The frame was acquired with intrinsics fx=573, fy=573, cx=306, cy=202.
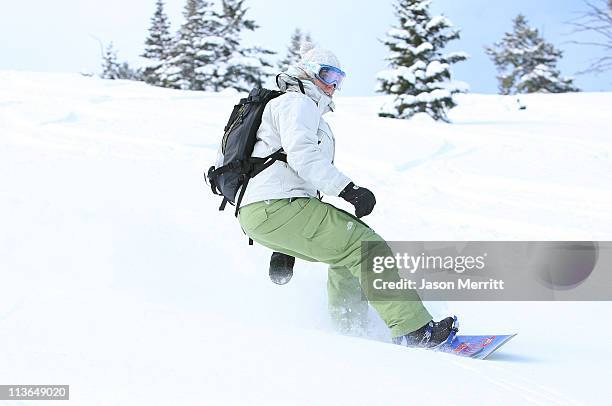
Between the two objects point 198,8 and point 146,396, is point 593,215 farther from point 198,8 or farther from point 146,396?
point 198,8

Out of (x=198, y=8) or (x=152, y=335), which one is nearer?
(x=152, y=335)

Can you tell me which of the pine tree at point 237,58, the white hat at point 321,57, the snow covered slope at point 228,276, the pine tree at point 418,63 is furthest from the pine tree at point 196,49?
the white hat at point 321,57

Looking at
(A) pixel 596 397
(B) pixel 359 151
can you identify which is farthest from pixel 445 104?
(A) pixel 596 397

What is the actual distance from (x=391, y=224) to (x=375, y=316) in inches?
80.2

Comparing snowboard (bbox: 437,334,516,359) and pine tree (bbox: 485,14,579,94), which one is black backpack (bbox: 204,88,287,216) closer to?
snowboard (bbox: 437,334,516,359)

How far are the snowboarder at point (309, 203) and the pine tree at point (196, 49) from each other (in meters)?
26.8

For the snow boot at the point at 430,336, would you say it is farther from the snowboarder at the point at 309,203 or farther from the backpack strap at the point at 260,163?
the backpack strap at the point at 260,163

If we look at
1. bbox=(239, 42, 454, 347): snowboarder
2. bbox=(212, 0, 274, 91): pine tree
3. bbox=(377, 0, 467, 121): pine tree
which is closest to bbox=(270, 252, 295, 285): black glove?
bbox=(239, 42, 454, 347): snowboarder

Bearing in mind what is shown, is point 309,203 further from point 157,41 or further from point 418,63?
point 157,41

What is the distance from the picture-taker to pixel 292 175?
3.20 m

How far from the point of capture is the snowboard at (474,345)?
2.93 meters

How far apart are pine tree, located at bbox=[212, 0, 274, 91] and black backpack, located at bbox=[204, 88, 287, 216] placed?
26.4 metres

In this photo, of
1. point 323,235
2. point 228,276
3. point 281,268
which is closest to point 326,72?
point 323,235

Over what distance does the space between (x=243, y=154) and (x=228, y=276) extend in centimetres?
121
